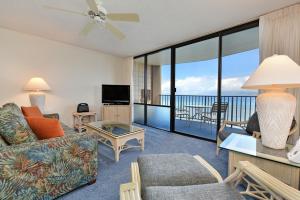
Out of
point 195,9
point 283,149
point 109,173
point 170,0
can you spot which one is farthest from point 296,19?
point 109,173

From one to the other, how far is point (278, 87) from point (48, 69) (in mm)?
4267

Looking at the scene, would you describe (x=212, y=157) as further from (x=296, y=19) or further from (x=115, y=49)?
(x=115, y=49)

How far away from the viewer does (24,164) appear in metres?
1.22

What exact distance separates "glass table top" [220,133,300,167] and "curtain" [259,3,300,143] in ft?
3.09

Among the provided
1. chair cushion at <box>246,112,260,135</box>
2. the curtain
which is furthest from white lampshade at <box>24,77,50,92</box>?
the curtain

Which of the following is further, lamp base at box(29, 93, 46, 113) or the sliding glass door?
the sliding glass door

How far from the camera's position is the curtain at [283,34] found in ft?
6.98

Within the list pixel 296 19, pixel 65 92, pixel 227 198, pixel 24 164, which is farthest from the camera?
pixel 65 92

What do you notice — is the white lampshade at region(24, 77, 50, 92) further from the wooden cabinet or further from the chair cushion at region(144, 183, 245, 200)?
the chair cushion at region(144, 183, 245, 200)

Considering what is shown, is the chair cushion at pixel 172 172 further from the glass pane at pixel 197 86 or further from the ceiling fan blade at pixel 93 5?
the glass pane at pixel 197 86

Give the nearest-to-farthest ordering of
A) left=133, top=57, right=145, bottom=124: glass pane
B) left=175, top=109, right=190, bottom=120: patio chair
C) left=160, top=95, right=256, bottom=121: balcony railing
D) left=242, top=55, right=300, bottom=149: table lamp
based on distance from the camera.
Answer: left=242, top=55, right=300, bottom=149: table lamp
left=160, top=95, right=256, bottom=121: balcony railing
left=133, top=57, right=145, bottom=124: glass pane
left=175, top=109, right=190, bottom=120: patio chair

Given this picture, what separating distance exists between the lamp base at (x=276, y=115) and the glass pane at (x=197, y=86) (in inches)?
78.4

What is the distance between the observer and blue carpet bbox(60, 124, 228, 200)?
1583 mm

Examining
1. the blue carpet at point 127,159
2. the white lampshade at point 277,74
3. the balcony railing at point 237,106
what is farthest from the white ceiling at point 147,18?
the blue carpet at point 127,159
